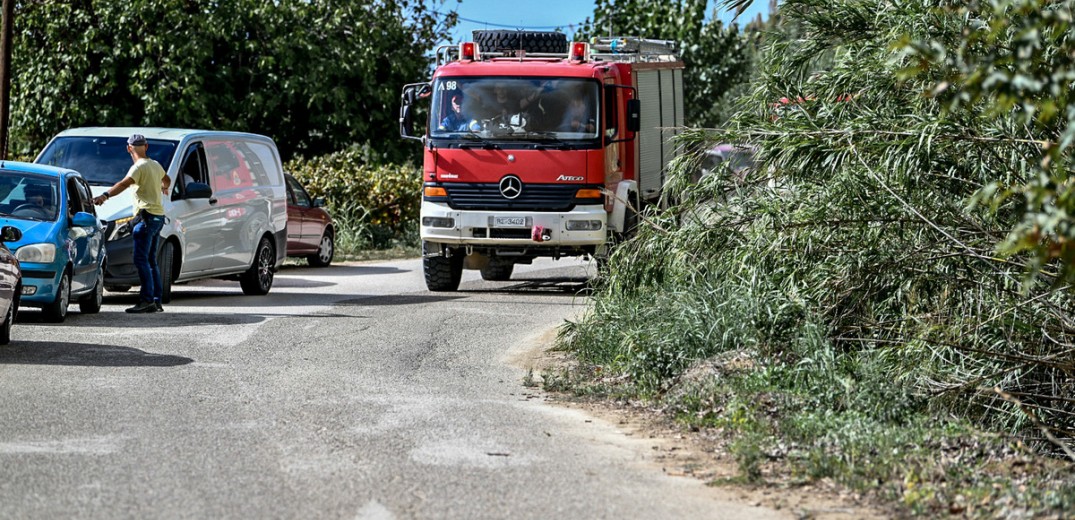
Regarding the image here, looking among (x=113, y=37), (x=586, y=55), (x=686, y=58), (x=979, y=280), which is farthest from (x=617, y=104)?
(x=686, y=58)

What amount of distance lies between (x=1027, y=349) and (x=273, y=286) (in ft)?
39.1

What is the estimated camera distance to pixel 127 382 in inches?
383

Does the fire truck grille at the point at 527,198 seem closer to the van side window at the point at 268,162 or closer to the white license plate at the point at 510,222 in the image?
the white license plate at the point at 510,222

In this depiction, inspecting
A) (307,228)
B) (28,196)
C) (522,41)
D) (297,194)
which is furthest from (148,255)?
(297,194)

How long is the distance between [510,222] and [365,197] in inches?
448

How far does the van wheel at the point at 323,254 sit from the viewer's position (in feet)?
77.4

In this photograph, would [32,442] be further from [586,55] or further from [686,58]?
[686,58]

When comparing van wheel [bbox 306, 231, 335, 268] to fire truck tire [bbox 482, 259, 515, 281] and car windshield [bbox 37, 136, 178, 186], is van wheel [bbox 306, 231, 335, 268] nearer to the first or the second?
fire truck tire [bbox 482, 259, 515, 281]

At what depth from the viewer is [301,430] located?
8.10 m

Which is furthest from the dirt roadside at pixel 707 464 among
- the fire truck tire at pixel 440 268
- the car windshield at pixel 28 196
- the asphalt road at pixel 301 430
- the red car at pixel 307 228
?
the red car at pixel 307 228

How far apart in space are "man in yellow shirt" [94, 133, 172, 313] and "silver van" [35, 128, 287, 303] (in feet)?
1.78

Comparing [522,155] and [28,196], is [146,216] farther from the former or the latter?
[522,155]

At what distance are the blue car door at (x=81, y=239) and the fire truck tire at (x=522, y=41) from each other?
603 cm

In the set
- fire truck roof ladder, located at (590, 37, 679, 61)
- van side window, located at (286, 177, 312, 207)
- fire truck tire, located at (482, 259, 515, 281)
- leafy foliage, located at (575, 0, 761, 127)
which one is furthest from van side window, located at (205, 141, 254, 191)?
leafy foliage, located at (575, 0, 761, 127)
